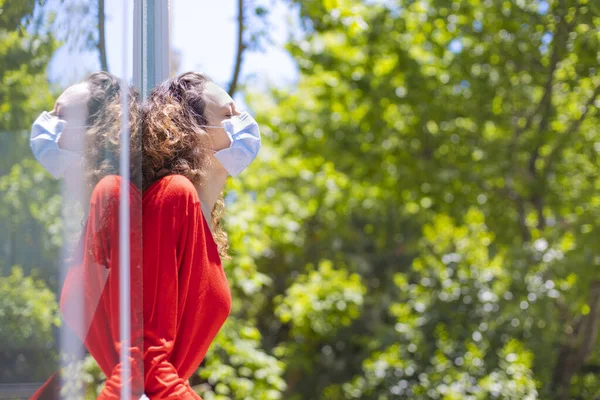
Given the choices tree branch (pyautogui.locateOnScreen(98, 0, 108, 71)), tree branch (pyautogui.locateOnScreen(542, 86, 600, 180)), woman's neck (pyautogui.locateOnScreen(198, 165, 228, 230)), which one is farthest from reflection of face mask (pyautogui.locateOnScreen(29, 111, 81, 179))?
tree branch (pyautogui.locateOnScreen(542, 86, 600, 180))

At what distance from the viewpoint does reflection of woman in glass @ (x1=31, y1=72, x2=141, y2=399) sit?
1.12 meters

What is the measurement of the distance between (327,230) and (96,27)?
6.26 metres

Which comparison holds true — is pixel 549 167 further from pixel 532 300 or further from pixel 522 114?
pixel 532 300

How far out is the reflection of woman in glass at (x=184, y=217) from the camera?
1.27 meters

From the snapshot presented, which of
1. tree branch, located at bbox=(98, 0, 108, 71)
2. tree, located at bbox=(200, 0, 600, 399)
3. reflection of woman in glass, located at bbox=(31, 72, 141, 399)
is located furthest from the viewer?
tree, located at bbox=(200, 0, 600, 399)

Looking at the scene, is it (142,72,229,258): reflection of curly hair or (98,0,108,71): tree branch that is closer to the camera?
(98,0,108,71): tree branch

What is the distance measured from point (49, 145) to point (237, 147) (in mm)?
453

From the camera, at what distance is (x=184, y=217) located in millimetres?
1316

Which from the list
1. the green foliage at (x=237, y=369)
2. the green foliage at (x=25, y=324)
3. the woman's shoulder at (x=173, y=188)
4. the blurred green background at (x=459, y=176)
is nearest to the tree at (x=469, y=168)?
the blurred green background at (x=459, y=176)

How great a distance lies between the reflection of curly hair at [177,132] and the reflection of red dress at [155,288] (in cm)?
5

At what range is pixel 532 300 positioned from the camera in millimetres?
5078

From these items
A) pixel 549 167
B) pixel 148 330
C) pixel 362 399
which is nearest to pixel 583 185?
pixel 549 167

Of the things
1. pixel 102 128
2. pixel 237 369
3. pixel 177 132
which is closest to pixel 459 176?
pixel 237 369

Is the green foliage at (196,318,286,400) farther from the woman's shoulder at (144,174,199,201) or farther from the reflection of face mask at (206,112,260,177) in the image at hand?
the woman's shoulder at (144,174,199,201)
